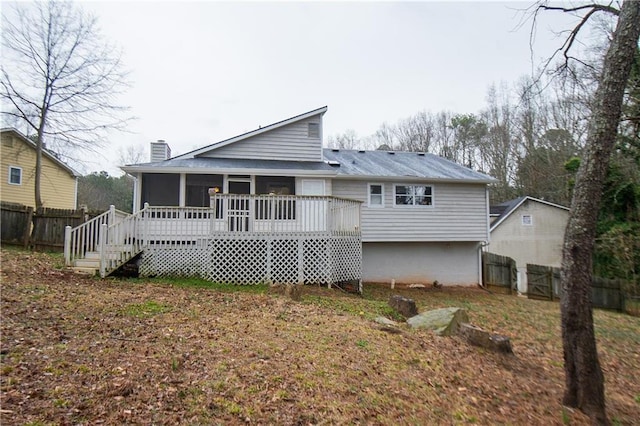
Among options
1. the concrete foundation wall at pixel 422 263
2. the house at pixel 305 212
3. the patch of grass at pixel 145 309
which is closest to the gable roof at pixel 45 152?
the house at pixel 305 212

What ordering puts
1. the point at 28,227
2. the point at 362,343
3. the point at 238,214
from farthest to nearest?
the point at 28,227 < the point at 238,214 < the point at 362,343

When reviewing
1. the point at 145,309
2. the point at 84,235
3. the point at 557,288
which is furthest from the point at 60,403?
the point at 557,288

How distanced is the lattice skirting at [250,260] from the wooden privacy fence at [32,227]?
653cm

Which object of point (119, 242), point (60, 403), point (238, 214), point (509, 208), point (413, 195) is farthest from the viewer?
point (509, 208)

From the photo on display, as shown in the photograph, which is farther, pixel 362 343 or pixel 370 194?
pixel 370 194

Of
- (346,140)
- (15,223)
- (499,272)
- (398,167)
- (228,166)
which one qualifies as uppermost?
(346,140)

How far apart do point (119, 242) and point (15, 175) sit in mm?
12982

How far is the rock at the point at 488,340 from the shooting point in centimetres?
555

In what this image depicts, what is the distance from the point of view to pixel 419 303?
32.6 feet

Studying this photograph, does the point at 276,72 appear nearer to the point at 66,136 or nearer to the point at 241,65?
the point at 241,65

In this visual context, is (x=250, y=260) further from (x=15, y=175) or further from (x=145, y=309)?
(x=15, y=175)

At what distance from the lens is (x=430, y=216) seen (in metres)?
13.3

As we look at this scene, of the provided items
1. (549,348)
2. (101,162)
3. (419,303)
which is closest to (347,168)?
(419,303)

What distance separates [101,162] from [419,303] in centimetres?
1689
